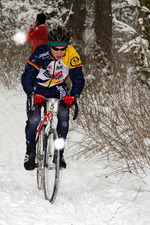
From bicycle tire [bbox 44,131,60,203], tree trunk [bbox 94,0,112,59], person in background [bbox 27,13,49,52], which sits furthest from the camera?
tree trunk [bbox 94,0,112,59]

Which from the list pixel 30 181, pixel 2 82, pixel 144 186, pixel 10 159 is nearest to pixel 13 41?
pixel 2 82

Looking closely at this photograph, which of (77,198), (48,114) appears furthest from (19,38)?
(77,198)

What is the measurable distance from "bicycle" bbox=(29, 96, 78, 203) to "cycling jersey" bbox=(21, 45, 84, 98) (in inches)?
14.1

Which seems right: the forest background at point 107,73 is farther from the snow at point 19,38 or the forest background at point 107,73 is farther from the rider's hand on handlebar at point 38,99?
the rider's hand on handlebar at point 38,99

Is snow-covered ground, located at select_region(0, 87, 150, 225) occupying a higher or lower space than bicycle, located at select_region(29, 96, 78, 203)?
lower

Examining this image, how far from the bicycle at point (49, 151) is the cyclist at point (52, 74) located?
0.17m

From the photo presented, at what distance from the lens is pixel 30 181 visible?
4.31 m

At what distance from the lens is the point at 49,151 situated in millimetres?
3748

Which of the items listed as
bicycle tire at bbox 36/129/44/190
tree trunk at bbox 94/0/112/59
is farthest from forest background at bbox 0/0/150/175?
bicycle tire at bbox 36/129/44/190

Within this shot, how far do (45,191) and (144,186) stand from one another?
1.16 meters

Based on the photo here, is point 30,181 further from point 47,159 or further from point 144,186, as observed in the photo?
point 144,186

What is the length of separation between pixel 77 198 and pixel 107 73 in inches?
182

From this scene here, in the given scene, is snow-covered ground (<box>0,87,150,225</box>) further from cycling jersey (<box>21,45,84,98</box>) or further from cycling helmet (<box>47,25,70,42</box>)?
cycling helmet (<box>47,25,70,42</box>)

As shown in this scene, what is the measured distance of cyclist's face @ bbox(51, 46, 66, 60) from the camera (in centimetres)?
374
